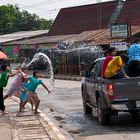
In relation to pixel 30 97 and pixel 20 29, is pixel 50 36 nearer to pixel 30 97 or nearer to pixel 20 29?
pixel 20 29

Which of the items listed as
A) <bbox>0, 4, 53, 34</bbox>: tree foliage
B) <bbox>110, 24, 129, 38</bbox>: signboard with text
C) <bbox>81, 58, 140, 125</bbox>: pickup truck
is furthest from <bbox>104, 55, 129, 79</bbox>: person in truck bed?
<bbox>0, 4, 53, 34</bbox>: tree foliage

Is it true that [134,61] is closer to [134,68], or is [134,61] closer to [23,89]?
[134,68]

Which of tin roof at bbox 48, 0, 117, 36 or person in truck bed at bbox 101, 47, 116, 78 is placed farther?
tin roof at bbox 48, 0, 117, 36

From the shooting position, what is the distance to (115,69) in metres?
12.9

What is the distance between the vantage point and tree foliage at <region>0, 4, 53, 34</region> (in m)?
101

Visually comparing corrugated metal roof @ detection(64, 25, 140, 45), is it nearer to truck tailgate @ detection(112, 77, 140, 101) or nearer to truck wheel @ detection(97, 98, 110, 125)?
truck wheel @ detection(97, 98, 110, 125)

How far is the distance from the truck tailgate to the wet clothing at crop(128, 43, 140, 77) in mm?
931

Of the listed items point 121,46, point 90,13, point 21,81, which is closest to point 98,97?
point 21,81

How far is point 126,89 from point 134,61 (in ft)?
4.28

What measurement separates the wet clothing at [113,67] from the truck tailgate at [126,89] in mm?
411

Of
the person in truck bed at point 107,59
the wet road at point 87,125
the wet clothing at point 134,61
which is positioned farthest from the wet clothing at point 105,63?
the wet road at point 87,125

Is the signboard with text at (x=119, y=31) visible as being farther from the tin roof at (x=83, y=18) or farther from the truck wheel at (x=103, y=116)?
the truck wheel at (x=103, y=116)

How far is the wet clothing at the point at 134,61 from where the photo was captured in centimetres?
1345

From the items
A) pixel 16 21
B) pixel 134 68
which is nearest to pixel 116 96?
pixel 134 68
